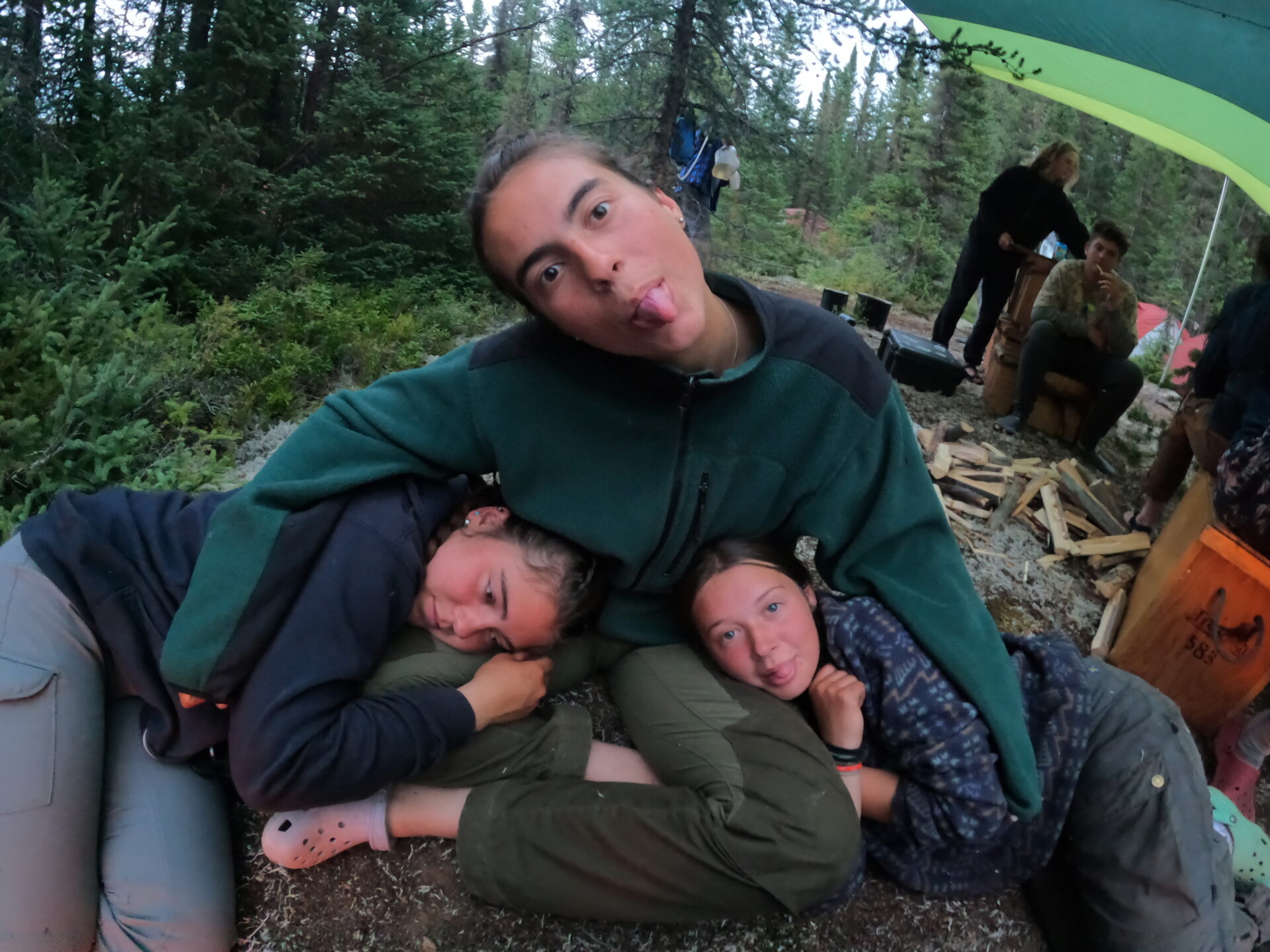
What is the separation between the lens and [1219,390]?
4.03 metres

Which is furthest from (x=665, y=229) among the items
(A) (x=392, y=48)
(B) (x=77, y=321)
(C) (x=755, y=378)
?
(A) (x=392, y=48)

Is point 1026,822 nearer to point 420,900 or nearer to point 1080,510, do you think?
point 420,900

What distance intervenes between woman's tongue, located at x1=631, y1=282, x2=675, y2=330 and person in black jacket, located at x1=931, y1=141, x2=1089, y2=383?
5214 millimetres

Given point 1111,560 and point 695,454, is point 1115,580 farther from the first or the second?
point 695,454

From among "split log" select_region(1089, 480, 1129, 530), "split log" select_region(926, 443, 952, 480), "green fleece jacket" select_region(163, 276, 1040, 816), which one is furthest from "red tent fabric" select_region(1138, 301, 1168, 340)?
"green fleece jacket" select_region(163, 276, 1040, 816)

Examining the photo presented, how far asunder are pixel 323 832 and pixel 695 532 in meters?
1.08

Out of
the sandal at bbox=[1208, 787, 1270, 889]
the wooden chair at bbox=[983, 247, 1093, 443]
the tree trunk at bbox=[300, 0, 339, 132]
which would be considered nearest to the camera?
the sandal at bbox=[1208, 787, 1270, 889]

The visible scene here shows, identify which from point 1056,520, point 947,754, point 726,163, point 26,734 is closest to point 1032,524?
point 1056,520

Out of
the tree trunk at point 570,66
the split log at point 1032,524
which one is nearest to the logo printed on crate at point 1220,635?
the split log at point 1032,524

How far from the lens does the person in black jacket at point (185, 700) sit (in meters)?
1.44

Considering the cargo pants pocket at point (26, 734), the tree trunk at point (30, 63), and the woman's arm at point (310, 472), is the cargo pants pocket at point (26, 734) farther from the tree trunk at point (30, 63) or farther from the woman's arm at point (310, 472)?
the tree trunk at point (30, 63)

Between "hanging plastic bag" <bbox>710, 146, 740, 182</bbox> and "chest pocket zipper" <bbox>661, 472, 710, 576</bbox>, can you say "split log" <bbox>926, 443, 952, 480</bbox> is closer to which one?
"chest pocket zipper" <bbox>661, 472, 710, 576</bbox>

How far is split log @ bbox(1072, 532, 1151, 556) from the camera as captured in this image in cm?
396

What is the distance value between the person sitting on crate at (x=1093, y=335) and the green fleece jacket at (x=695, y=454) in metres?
4.02
